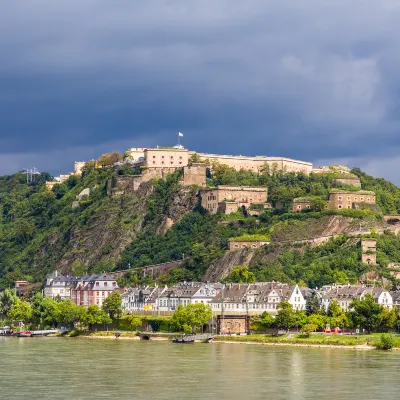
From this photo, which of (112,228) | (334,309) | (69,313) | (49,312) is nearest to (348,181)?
(112,228)

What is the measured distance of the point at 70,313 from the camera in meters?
116

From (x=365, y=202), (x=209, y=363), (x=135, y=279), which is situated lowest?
(x=209, y=363)

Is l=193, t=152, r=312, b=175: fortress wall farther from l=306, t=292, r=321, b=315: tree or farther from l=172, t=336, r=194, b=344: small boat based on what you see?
l=172, t=336, r=194, b=344: small boat

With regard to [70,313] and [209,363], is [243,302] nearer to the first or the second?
[70,313]

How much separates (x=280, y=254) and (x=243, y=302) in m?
17.8

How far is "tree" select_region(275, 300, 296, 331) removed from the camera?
3844 inches

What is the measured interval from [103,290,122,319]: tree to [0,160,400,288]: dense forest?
50.3 feet

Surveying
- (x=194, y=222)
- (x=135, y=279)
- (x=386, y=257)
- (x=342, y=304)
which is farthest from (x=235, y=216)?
(x=342, y=304)

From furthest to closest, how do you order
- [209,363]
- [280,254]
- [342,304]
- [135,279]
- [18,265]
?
[18,265] < [135,279] < [280,254] < [342,304] < [209,363]

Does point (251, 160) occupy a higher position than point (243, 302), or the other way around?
point (251, 160)

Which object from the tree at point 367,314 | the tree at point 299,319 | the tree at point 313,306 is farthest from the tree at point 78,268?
the tree at point 367,314

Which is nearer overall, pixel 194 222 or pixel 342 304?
pixel 342 304

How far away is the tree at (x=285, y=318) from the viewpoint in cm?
9762

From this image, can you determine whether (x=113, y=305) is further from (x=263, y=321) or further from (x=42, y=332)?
(x=263, y=321)
